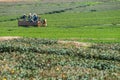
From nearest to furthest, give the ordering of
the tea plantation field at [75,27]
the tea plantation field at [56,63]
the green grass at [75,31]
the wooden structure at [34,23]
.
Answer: the tea plantation field at [56,63] < the green grass at [75,31] < the tea plantation field at [75,27] < the wooden structure at [34,23]

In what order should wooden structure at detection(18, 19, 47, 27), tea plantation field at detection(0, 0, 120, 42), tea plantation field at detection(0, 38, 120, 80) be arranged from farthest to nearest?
wooden structure at detection(18, 19, 47, 27), tea plantation field at detection(0, 0, 120, 42), tea plantation field at detection(0, 38, 120, 80)

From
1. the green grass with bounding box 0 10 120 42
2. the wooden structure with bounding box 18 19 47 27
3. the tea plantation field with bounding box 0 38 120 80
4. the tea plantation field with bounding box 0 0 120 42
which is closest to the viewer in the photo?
the tea plantation field with bounding box 0 38 120 80

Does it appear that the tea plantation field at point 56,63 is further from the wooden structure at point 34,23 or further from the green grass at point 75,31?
the wooden structure at point 34,23

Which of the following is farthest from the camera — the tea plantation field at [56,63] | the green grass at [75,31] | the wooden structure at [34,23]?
the wooden structure at [34,23]

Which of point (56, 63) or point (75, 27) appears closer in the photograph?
point (56, 63)

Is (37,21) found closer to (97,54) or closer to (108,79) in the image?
(97,54)

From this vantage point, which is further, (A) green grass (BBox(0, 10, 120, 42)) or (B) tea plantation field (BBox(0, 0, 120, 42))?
(B) tea plantation field (BBox(0, 0, 120, 42))

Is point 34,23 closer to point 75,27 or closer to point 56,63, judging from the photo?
point 75,27

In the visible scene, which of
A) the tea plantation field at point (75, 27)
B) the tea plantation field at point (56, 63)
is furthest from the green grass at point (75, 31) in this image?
the tea plantation field at point (56, 63)

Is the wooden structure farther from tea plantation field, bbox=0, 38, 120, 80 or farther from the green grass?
tea plantation field, bbox=0, 38, 120, 80

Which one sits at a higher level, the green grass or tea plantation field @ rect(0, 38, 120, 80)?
tea plantation field @ rect(0, 38, 120, 80)

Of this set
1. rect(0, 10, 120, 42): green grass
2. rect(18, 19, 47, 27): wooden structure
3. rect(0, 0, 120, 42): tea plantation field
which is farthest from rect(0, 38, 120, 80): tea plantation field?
rect(18, 19, 47, 27): wooden structure

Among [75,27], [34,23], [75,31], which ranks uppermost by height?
[75,31]

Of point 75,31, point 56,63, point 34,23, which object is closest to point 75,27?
point 34,23
